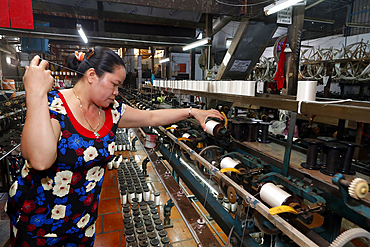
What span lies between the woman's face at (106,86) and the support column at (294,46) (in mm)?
2299

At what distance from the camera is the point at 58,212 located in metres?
1.18

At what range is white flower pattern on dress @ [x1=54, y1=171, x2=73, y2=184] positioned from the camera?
111 centimetres

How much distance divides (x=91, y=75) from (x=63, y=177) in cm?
52

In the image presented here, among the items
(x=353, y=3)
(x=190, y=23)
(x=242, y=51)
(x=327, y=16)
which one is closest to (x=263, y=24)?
(x=242, y=51)

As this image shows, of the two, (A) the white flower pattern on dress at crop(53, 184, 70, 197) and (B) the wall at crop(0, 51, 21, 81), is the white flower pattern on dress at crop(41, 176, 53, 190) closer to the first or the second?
(A) the white flower pattern on dress at crop(53, 184, 70, 197)

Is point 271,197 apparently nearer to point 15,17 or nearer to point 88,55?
point 88,55

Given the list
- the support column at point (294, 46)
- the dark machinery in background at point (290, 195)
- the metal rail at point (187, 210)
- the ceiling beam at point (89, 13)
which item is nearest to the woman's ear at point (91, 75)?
the dark machinery in background at point (290, 195)

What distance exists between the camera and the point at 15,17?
137cm

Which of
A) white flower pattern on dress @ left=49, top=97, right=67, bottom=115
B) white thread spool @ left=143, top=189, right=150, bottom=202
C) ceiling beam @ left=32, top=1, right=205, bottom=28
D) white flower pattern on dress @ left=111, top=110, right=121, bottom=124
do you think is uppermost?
ceiling beam @ left=32, top=1, right=205, bottom=28

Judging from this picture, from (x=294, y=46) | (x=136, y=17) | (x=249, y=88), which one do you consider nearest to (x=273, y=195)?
(x=249, y=88)

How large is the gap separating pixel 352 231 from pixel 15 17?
199 cm

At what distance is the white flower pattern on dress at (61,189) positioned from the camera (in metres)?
1.13

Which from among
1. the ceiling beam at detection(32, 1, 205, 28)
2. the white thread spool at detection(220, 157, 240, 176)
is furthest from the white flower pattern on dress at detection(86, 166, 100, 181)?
the ceiling beam at detection(32, 1, 205, 28)

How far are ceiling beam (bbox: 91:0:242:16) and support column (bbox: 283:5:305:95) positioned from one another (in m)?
0.82
